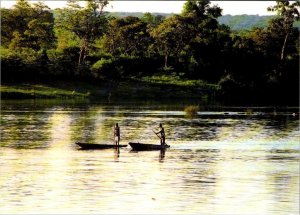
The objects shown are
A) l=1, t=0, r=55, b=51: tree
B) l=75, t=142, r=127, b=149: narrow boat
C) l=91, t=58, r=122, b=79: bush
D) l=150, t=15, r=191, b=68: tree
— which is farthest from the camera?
l=1, t=0, r=55, b=51: tree

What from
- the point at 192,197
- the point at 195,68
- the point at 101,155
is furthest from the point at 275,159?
the point at 195,68

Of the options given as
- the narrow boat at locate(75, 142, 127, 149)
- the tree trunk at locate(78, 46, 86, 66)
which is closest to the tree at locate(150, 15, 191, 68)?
the tree trunk at locate(78, 46, 86, 66)

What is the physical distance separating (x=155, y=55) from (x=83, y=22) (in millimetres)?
16960

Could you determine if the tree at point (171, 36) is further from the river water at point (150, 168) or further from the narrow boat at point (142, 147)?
the narrow boat at point (142, 147)

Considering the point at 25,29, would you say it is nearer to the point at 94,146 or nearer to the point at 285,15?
the point at 285,15

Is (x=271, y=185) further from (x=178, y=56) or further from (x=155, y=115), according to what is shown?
(x=178, y=56)

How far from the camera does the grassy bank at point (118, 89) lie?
15850 cm

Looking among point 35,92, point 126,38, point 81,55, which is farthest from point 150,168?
point 126,38

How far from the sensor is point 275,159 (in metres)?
62.8

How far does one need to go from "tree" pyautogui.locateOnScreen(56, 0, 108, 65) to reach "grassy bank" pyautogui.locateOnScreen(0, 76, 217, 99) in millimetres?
17344

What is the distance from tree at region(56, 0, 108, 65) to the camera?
598 ft

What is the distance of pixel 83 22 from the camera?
182m

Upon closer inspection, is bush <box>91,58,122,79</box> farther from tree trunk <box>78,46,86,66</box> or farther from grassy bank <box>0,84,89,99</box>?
grassy bank <box>0,84,89,99</box>

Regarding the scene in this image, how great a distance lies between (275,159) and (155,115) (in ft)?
174
